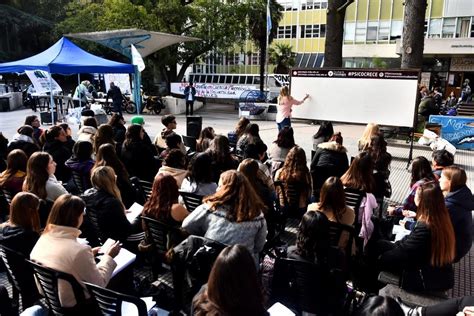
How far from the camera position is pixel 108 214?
376 centimetres

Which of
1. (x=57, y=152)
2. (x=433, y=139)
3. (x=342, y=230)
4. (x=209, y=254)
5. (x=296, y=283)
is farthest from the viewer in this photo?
(x=433, y=139)

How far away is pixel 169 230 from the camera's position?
11.6 ft

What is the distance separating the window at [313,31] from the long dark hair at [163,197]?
142 ft

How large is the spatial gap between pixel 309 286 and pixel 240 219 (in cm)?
74

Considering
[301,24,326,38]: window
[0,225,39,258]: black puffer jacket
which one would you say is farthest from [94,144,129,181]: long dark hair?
[301,24,326,38]: window

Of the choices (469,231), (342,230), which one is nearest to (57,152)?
(342,230)

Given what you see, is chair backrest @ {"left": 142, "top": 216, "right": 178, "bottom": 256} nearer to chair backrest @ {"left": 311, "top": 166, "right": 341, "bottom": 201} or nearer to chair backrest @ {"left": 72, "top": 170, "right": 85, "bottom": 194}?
chair backrest @ {"left": 72, "top": 170, "right": 85, "bottom": 194}

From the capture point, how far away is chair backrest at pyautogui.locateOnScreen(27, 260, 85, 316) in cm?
259

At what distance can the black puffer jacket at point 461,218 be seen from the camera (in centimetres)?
370

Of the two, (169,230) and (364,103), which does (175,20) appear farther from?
(169,230)

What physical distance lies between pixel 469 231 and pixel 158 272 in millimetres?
2911

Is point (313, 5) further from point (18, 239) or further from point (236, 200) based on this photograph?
point (18, 239)

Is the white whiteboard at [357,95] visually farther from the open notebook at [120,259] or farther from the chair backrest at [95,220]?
the open notebook at [120,259]

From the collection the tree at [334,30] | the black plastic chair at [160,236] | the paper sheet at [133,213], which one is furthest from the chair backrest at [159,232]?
the tree at [334,30]
